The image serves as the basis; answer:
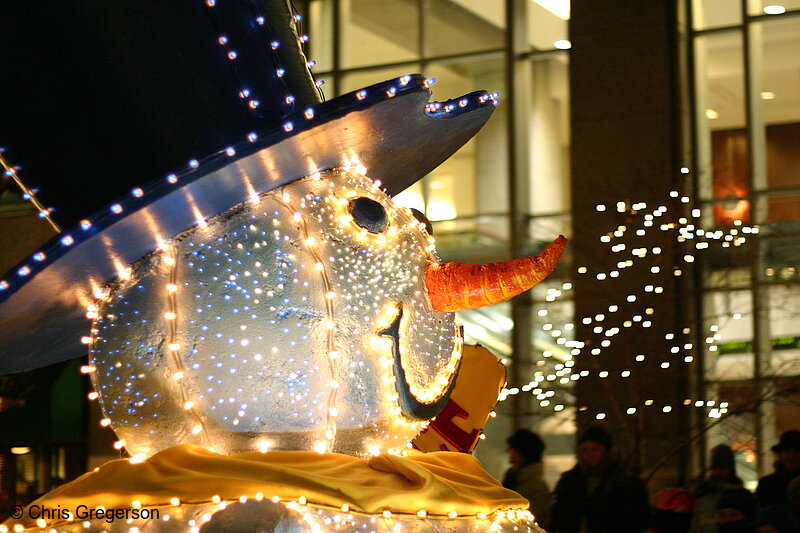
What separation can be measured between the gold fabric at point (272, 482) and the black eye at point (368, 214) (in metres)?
0.79

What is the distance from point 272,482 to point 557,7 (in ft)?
31.8

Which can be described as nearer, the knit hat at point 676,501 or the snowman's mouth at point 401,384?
the snowman's mouth at point 401,384

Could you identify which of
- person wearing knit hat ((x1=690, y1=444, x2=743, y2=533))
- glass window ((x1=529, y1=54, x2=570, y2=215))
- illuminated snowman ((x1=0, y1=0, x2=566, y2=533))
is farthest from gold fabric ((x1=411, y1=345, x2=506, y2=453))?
glass window ((x1=529, y1=54, x2=570, y2=215))

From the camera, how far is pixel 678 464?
1034cm

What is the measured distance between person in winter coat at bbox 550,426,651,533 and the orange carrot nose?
8.08 feet

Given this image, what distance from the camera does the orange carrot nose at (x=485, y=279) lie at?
394 centimetres

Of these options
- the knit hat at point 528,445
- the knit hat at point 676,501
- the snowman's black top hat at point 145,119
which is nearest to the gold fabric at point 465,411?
the snowman's black top hat at point 145,119

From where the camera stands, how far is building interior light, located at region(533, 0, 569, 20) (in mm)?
12148

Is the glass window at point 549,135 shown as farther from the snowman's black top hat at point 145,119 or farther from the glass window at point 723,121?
the snowman's black top hat at point 145,119

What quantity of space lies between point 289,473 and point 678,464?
7439 mm

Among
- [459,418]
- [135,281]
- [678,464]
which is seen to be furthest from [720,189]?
[135,281]

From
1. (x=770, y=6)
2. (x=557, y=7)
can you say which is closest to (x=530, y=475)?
→ (x=557, y=7)

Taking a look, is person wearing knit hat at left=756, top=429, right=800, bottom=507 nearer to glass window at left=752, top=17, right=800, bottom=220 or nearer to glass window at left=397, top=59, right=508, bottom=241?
glass window at left=752, top=17, right=800, bottom=220

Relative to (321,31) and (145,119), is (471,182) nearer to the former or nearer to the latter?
(321,31)
